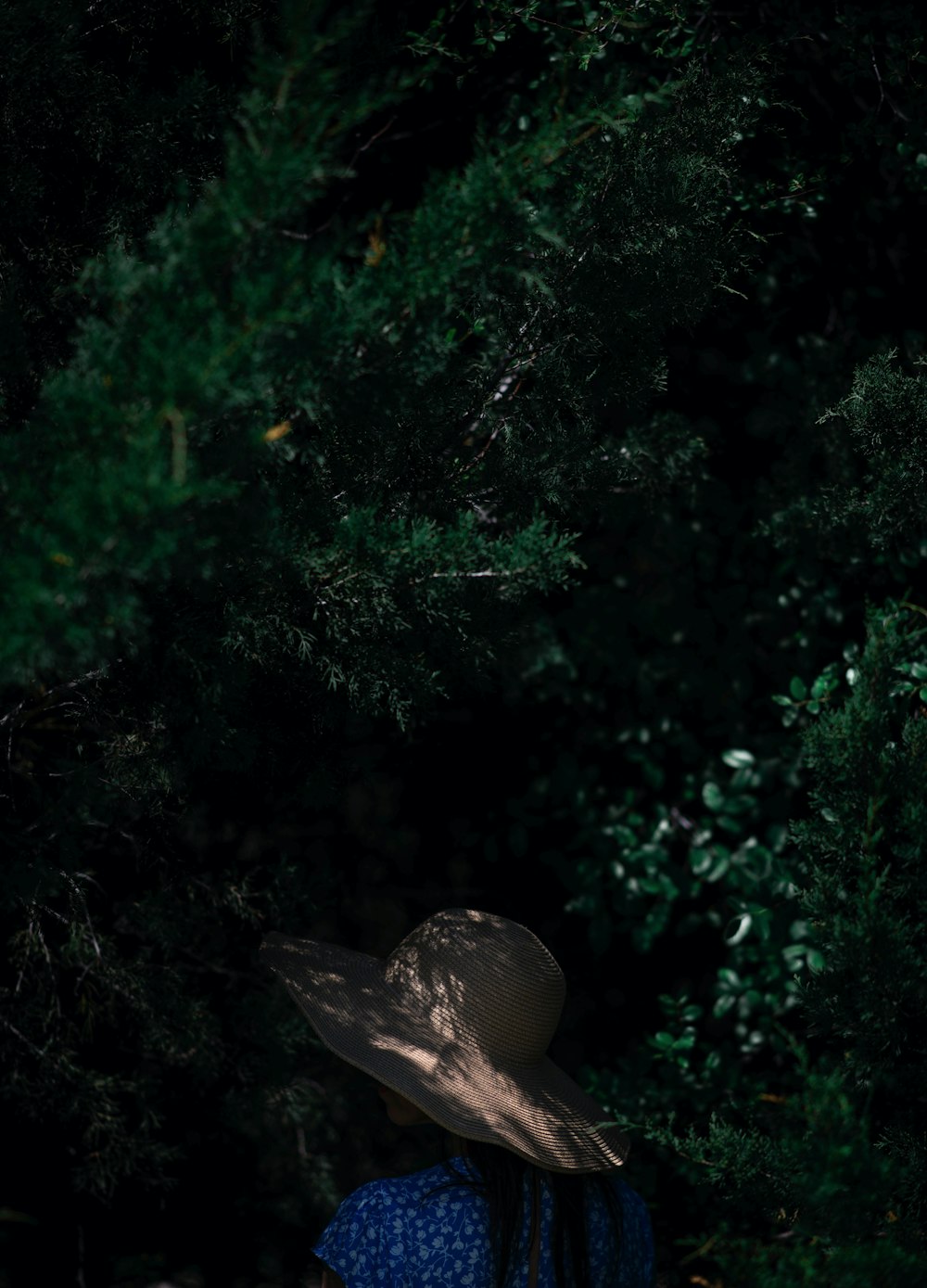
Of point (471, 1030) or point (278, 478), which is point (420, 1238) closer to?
point (471, 1030)

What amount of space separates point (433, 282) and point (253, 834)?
2.52 m

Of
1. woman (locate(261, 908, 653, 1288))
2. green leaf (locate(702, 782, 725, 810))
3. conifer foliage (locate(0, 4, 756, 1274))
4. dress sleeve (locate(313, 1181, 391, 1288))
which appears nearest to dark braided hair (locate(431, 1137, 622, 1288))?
woman (locate(261, 908, 653, 1288))

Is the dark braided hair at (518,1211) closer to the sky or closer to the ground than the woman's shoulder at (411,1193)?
closer to the ground

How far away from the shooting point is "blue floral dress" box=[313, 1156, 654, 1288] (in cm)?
189

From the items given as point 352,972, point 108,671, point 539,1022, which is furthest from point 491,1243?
point 108,671

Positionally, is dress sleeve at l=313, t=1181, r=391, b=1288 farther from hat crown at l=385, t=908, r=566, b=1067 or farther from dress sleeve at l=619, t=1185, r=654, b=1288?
dress sleeve at l=619, t=1185, r=654, b=1288

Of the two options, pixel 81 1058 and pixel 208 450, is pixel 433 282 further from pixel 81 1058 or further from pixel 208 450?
pixel 81 1058

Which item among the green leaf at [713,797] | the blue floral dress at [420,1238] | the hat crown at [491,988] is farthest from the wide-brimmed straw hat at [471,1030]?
the green leaf at [713,797]

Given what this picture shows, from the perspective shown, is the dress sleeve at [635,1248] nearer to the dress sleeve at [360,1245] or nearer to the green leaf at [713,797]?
the dress sleeve at [360,1245]

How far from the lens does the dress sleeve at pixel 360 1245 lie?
1.89 m

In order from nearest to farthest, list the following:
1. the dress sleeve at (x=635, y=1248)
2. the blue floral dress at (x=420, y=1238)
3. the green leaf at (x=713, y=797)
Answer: the blue floral dress at (x=420, y=1238) < the dress sleeve at (x=635, y=1248) < the green leaf at (x=713, y=797)

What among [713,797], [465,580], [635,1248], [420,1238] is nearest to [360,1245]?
[420,1238]

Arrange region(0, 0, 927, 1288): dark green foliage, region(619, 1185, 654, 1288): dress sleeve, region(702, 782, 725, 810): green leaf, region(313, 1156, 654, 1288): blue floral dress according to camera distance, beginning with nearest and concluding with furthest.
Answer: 1. region(0, 0, 927, 1288): dark green foliage
2. region(313, 1156, 654, 1288): blue floral dress
3. region(619, 1185, 654, 1288): dress sleeve
4. region(702, 782, 725, 810): green leaf

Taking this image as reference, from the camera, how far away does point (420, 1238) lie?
1.90 meters
